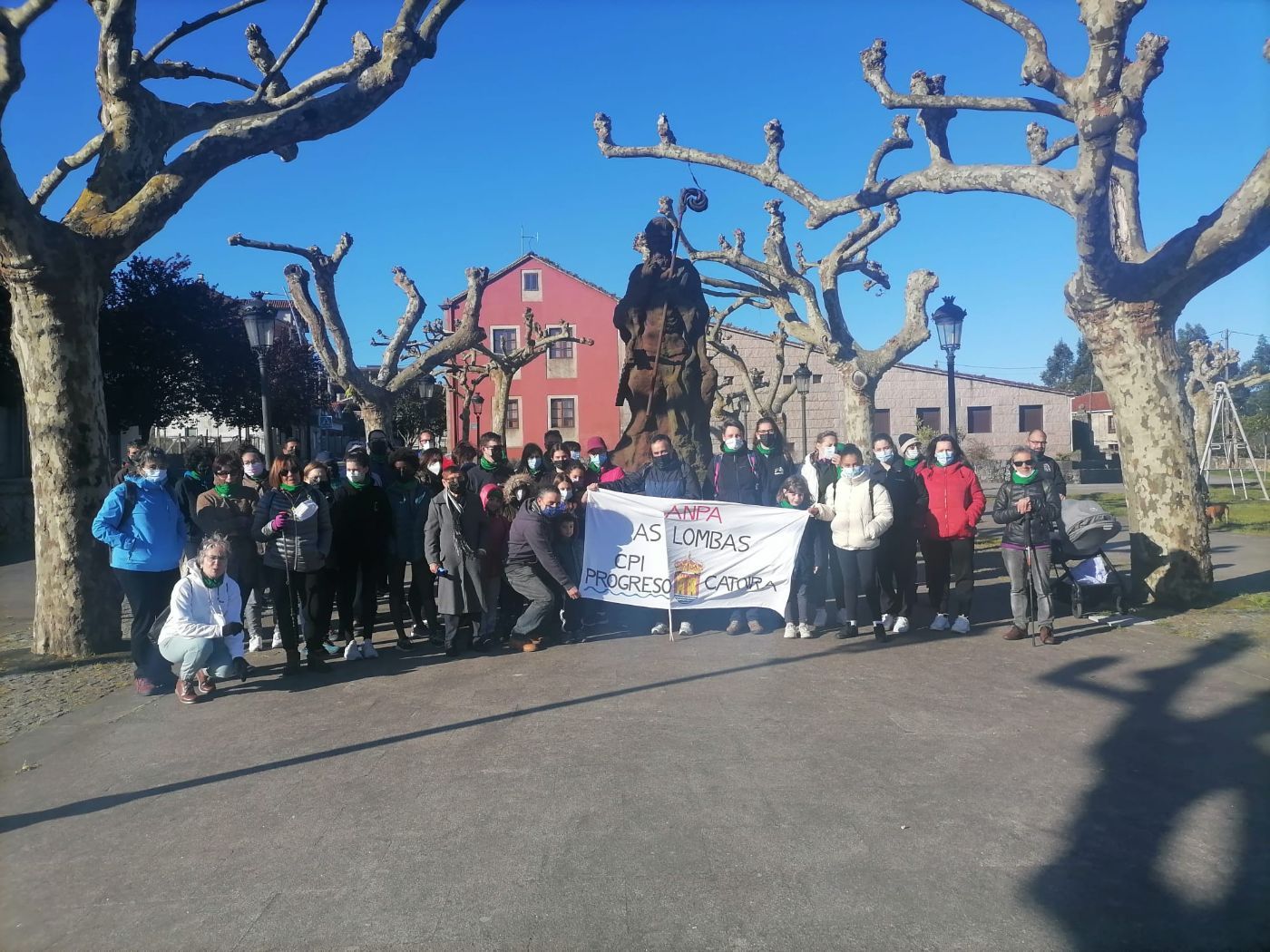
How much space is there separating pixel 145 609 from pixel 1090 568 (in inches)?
349

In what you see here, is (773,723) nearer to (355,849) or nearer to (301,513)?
(355,849)

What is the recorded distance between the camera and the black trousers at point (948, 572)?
29.6 feet

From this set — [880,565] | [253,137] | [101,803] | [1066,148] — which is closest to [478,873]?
[101,803]

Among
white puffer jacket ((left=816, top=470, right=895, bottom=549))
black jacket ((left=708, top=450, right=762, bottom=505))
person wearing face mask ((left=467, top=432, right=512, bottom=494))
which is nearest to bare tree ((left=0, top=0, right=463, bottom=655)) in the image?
person wearing face mask ((left=467, top=432, right=512, bottom=494))

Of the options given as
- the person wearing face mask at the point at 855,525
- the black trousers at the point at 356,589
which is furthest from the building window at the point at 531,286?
the person wearing face mask at the point at 855,525

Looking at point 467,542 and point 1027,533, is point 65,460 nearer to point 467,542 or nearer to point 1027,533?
point 467,542

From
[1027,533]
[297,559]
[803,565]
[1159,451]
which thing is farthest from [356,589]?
[1159,451]

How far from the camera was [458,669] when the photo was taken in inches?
308

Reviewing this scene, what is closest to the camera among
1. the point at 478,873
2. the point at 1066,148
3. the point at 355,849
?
the point at 478,873

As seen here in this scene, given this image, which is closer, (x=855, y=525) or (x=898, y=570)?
(x=855, y=525)

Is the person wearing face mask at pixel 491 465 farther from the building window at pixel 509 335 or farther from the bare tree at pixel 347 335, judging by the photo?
the building window at pixel 509 335

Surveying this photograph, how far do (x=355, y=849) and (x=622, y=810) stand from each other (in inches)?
49.6

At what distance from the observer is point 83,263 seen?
8.53 m

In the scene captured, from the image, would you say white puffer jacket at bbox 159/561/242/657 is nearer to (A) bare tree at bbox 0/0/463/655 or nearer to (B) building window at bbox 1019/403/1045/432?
(A) bare tree at bbox 0/0/463/655
